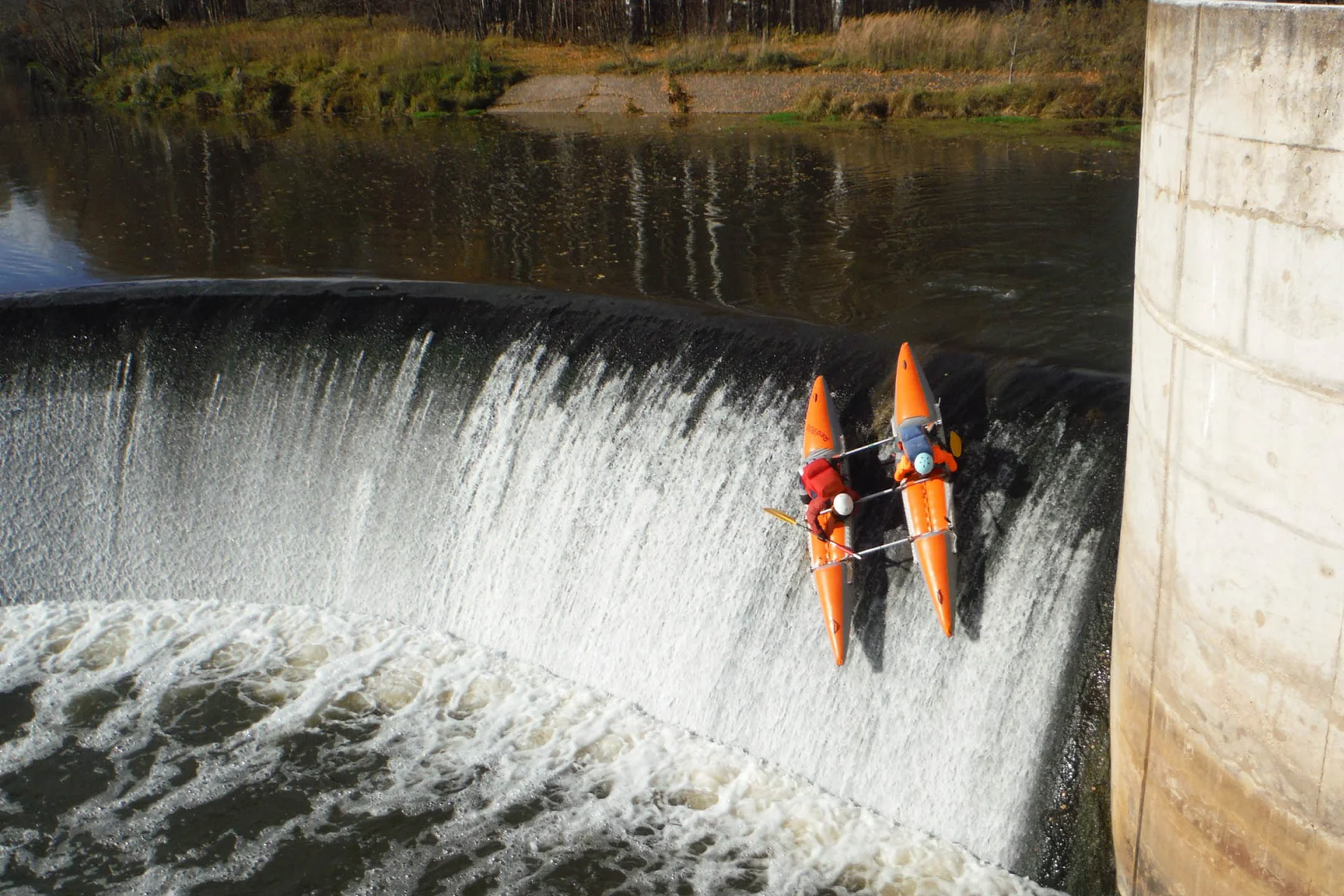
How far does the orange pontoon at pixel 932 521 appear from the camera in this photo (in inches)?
301

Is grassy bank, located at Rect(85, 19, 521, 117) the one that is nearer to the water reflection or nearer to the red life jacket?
the water reflection

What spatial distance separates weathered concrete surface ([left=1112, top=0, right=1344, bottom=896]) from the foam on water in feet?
6.32

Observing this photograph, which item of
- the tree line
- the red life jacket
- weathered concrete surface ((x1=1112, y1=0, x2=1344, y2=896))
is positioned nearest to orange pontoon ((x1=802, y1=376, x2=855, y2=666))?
the red life jacket

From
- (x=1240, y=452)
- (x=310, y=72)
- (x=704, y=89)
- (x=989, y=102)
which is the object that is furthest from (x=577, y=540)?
(x=310, y=72)

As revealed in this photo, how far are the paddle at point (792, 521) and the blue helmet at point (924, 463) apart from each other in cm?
68

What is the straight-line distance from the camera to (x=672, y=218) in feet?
53.0

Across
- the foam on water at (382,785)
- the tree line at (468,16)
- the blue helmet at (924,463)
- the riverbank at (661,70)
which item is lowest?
the foam on water at (382,785)

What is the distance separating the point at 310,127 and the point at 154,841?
20586mm

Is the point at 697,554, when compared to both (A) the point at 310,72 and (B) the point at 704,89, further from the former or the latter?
(A) the point at 310,72

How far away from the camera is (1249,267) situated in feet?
16.2

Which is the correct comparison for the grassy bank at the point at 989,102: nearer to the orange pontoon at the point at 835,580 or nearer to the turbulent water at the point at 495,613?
the turbulent water at the point at 495,613

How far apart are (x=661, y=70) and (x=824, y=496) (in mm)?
21268

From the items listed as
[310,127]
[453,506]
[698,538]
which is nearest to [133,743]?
[453,506]

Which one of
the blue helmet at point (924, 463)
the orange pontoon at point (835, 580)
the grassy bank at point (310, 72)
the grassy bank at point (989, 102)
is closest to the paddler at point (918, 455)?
the blue helmet at point (924, 463)
